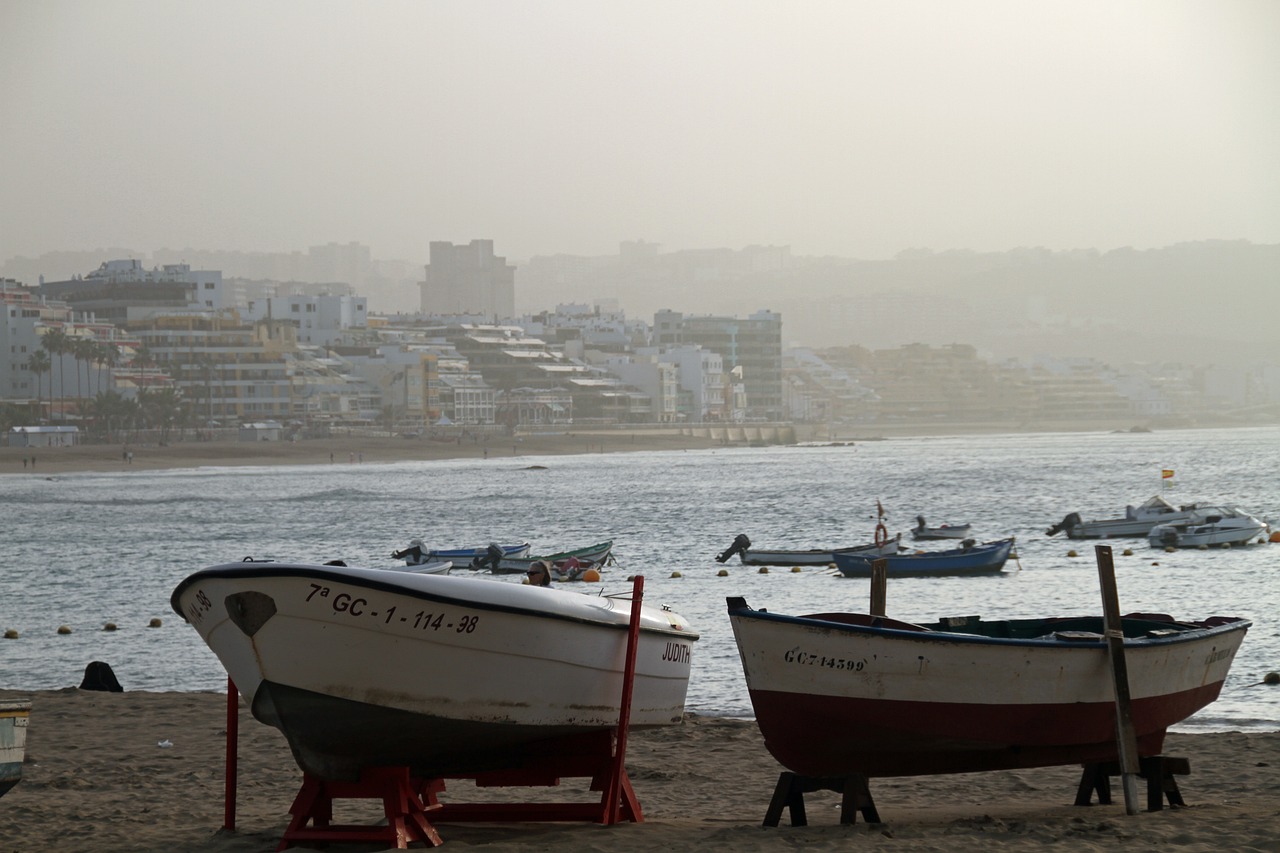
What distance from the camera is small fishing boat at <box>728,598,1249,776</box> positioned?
9.19m

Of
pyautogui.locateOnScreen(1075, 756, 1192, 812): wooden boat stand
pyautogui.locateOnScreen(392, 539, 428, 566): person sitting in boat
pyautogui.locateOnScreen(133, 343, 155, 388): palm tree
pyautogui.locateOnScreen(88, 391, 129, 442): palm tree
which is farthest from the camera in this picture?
pyautogui.locateOnScreen(133, 343, 155, 388): palm tree

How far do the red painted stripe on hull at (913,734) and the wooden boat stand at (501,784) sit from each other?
0.98 metres

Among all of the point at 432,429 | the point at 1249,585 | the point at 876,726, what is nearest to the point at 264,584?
the point at 876,726

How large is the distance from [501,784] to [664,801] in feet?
6.24

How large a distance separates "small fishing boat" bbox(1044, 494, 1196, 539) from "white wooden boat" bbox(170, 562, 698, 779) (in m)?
36.8

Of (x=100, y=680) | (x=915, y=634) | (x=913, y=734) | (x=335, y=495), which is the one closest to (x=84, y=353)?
(x=335, y=495)

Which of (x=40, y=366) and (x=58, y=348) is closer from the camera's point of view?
(x=40, y=366)

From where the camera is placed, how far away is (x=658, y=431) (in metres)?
191

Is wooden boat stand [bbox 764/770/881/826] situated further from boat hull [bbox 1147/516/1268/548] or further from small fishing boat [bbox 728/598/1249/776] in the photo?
boat hull [bbox 1147/516/1268/548]

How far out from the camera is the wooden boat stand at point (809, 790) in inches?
374

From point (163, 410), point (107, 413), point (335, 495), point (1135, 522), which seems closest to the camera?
point (1135, 522)

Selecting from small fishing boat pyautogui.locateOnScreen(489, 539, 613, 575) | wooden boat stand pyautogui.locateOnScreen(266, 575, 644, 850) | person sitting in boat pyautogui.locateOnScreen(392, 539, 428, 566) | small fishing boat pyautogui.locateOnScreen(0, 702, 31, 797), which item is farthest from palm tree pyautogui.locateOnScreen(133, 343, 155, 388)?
small fishing boat pyautogui.locateOnScreen(0, 702, 31, 797)

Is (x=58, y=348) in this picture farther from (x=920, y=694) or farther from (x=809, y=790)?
(x=920, y=694)

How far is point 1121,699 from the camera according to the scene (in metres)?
9.72
